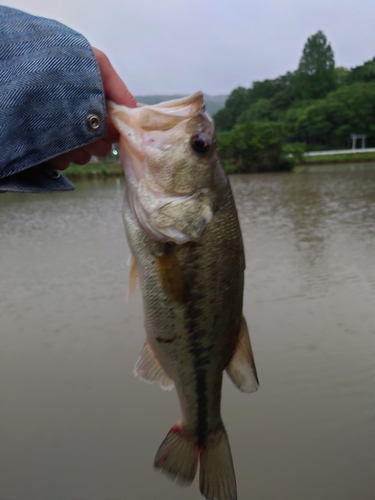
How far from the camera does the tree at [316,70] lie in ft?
236

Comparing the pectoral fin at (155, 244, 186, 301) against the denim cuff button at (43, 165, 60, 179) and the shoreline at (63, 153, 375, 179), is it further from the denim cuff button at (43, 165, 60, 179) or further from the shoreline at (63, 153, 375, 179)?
the shoreline at (63, 153, 375, 179)

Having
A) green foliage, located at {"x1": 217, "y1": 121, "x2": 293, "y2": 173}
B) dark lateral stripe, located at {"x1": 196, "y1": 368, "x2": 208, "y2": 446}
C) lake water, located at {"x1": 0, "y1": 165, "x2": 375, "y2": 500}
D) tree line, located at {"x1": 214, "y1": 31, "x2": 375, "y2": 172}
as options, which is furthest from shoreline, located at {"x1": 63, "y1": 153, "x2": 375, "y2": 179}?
dark lateral stripe, located at {"x1": 196, "y1": 368, "x2": 208, "y2": 446}

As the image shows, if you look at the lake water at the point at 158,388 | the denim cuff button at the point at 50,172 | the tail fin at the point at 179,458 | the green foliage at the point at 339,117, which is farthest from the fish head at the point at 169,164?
the green foliage at the point at 339,117

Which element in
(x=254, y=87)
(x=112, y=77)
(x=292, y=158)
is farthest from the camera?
(x=254, y=87)

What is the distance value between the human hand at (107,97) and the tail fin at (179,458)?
3.78 ft

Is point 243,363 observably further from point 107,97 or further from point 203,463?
point 107,97

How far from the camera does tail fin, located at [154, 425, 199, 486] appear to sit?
1.90 m

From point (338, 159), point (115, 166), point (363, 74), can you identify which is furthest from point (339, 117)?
point (115, 166)

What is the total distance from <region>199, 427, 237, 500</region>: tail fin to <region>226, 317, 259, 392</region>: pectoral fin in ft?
0.85

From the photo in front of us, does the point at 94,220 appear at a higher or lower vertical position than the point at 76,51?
lower

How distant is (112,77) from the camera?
67.1 inches

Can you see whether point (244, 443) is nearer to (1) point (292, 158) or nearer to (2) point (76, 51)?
(2) point (76, 51)

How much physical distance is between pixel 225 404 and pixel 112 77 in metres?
3.34

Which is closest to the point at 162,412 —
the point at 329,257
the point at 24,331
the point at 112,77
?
the point at 24,331
